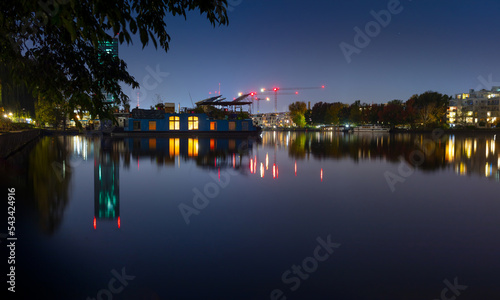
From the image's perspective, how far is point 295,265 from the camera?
5.92 meters

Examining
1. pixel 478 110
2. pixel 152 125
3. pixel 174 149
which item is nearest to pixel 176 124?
pixel 152 125

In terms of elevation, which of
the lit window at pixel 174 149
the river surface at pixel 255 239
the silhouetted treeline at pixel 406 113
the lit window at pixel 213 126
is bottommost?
the river surface at pixel 255 239

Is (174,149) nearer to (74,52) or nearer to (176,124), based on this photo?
(74,52)

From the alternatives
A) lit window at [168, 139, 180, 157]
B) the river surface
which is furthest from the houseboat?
the river surface

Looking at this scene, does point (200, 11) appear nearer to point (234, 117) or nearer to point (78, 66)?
point (78, 66)

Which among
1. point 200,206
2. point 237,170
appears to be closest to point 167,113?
point 237,170

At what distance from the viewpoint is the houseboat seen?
6400 cm

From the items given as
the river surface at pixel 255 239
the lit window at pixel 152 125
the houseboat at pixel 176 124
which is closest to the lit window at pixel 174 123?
the houseboat at pixel 176 124

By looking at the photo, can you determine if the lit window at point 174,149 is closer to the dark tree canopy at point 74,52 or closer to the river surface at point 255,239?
the river surface at point 255,239

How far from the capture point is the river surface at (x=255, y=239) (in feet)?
16.9

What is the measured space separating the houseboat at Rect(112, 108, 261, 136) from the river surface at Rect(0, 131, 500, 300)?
49990 millimetres

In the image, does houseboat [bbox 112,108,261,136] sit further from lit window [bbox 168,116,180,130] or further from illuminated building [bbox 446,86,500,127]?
illuminated building [bbox 446,86,500,127]

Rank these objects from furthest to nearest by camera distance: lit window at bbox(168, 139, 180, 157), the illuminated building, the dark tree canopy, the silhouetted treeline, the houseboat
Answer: the illuminated building < the silhouetted treeline < the houseboat < lit window at bbox(168, 139, 180, 157) < the dark tree canopy

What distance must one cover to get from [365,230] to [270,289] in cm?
368
